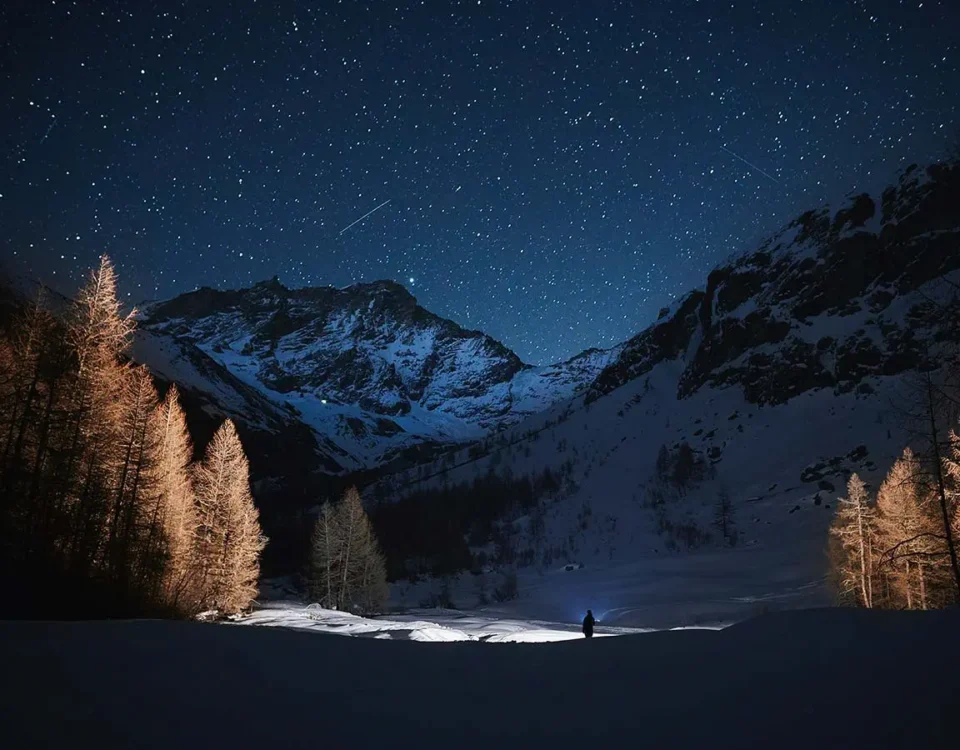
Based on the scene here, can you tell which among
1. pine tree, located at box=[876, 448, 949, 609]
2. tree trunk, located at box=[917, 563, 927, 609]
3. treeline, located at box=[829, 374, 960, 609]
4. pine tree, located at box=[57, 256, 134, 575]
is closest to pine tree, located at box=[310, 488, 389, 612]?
pine tree, located at box=[57, 256, 134, 575]

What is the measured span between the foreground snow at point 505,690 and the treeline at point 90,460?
1325 cm

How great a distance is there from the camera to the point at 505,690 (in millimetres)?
5465

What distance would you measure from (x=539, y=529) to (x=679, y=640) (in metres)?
122

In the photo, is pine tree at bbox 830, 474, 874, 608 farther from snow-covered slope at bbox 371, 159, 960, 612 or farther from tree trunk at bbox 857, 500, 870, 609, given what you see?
snow-covered slope at bbox 371, 159, 960, 612

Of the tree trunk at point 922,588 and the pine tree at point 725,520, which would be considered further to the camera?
the pine tree at point 725,520

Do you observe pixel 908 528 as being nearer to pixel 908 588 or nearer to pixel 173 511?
pixel 908 588

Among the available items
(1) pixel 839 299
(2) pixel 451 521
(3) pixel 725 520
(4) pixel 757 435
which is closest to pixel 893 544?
(3) pixel 725 520

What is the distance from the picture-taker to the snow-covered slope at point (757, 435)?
7250cm

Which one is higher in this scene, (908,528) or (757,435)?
(757,435)

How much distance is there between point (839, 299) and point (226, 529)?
173m

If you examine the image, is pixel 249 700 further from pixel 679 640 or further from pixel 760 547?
pixel 760 547

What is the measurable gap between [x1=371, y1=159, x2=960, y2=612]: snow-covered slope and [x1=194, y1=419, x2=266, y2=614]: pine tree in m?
36.9

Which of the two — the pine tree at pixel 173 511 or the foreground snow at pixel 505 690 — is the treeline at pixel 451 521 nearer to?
the pine tree at pixel 173 511

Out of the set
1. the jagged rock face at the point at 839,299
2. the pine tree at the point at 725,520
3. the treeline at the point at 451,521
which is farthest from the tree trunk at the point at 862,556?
the jagged rock face at the point at 839,299
